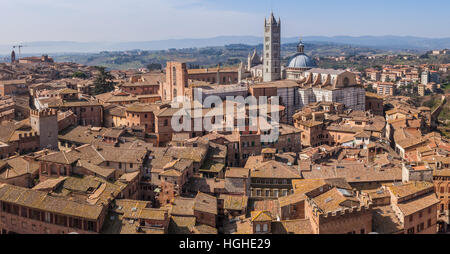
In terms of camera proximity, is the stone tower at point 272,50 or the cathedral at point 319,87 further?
the stone tower at point 272,50

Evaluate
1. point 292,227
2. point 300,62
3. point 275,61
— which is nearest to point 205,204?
point 292,227

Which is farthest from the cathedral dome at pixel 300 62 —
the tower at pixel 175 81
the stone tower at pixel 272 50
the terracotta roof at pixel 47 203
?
the terracotta roof at pixel 47 203

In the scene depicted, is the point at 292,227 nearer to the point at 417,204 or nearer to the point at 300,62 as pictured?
the point at 417,204

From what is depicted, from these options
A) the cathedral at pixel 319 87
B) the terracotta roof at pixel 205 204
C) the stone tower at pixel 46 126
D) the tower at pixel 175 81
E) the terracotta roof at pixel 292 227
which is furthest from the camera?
the cathedral at pixel 319 87

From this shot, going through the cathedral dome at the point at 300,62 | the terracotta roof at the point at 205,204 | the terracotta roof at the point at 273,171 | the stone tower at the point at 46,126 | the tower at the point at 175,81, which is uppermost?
the cathedral dome at the point at 300,62

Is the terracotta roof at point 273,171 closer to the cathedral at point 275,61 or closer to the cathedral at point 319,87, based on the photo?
the cathedral at point 319,87

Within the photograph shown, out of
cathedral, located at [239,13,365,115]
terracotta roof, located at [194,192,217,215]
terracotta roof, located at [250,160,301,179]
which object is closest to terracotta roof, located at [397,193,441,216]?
terracotta roof, located at [250,160,301,179]

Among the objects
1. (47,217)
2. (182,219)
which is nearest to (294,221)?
(182,219)
